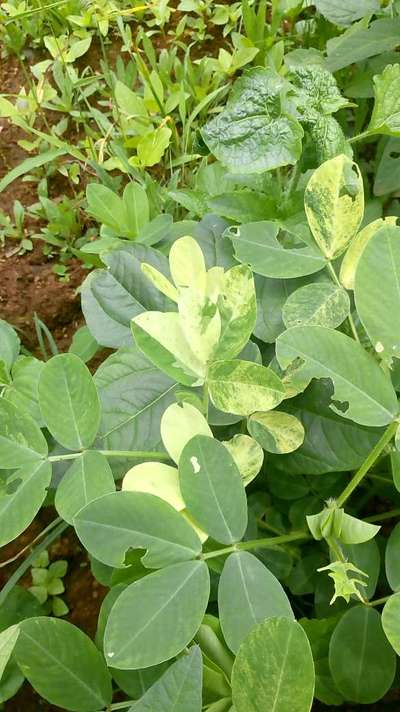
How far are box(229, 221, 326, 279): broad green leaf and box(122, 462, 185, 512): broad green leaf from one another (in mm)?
259

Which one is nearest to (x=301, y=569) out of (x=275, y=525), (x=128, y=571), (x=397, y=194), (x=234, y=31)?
(x=275, y=525)

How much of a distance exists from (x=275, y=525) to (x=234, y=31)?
1509mm

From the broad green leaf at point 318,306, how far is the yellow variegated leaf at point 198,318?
108mm

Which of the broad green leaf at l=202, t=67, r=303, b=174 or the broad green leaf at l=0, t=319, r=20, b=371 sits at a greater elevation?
the broad green leaf at l=202, t=67, r=303, b=174

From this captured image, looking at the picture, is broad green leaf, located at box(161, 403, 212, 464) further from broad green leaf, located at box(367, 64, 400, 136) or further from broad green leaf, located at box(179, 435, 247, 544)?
broad green leaf, located at box(367, 64, 400, 136)

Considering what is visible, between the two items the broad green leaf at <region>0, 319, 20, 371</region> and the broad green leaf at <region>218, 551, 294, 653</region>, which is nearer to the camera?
the broad green leaf at <region>218, 551, 294, 653</region>

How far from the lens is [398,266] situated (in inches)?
26.2

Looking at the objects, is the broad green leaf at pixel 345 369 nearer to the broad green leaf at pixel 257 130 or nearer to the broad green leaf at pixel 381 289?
the broad green leaf at pixel 381 289

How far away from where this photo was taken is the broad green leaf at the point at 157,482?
2.22 feet

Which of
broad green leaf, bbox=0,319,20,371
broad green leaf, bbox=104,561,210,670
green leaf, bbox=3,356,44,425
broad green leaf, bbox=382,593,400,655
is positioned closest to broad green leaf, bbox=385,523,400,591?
broad green leaf, bbox=382,593,400,655

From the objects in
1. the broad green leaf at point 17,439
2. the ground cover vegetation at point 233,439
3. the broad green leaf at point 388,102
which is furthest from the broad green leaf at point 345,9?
the broad green leaf at point 17,439

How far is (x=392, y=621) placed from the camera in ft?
1.95

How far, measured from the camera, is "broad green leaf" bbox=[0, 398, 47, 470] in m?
0.73

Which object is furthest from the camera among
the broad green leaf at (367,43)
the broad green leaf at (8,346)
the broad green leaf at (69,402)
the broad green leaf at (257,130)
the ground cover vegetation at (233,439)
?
the broad green leaf at (367,43)
